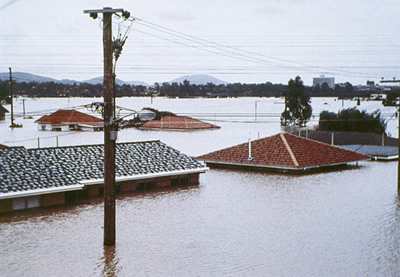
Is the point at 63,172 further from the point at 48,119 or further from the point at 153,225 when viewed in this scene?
the point at 48,119

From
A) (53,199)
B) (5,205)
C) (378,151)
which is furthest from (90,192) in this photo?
(378,151)

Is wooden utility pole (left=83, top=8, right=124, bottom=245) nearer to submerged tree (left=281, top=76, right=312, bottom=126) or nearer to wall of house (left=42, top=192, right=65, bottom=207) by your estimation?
wall of house (left=42, top=192, right=65, bottom=207)

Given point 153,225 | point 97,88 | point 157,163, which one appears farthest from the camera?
point 97,88

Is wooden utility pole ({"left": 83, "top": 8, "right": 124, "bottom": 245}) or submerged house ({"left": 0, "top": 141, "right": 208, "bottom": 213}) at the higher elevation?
wooden utility pole ({"left": 83, "top": 8, "right": 124, "bottom": 245})

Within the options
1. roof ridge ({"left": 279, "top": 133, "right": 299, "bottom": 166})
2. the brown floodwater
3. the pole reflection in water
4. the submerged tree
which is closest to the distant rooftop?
roof ridge ({"left": 279, "top": 133, "right": 299, "bottom": 166})

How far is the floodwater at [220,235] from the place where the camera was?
593 inches

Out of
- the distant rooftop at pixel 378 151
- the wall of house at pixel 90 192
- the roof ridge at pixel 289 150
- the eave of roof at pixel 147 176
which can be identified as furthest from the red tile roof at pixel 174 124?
the eave of roof at pixel 147 176

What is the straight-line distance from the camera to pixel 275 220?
21.3 m

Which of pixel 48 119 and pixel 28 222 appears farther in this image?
pixel 48 119

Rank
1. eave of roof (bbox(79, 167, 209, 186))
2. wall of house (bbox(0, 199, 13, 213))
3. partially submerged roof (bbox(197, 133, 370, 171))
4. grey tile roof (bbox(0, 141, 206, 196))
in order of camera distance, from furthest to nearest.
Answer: partially submerged roof (bbox(197, 133, 370, 171))
eave of roof (bbox(79, 167, 209, 186))
grey tile roof (bbox(0, 141, 206, 196))
wall of house (bbox(0, 199, 13, 213))

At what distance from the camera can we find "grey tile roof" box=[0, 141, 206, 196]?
22672 millimetres

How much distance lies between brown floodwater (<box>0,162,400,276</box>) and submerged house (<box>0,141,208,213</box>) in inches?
36.3

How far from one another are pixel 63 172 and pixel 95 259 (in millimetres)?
9442

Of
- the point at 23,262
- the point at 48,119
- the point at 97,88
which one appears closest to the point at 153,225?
the point at 23,262
